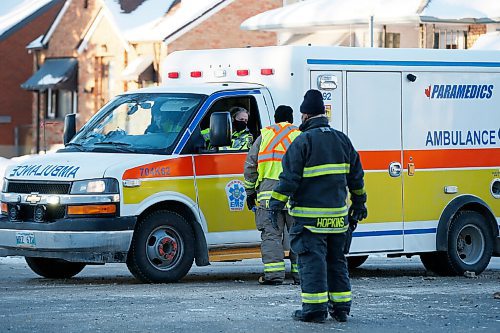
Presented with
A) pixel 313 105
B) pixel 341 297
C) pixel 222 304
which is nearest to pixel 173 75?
pixel 222 304

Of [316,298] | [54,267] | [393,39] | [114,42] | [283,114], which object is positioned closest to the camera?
[316,298]

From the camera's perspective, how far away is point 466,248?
49.0ft

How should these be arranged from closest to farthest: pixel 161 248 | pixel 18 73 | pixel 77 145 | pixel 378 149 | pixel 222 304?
pixel 222 304, pixel 161 248, pixel 77 145, pixel 378 149, pixel 18 73

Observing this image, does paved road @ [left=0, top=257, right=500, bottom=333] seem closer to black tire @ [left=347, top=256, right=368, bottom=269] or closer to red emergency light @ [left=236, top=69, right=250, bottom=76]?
black tire @ [left=347, top=256, right=368, bottom=269]

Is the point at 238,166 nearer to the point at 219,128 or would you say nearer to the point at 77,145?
the point at 219,128

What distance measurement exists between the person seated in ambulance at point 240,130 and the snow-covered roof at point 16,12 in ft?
119

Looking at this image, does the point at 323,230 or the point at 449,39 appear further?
the point at 449,39

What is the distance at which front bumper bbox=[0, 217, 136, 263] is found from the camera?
12.6 meters

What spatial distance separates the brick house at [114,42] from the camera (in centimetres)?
4150

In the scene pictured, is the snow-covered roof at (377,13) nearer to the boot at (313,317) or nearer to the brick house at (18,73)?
the brick house at (18,73)

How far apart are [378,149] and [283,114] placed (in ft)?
5.63

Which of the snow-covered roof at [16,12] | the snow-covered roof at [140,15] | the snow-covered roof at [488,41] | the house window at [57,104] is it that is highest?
the snow-covered roof at [16,12]

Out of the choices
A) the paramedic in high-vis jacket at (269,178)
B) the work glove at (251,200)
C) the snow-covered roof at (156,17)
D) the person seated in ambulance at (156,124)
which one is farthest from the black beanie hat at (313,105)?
the snow-covered roof at (156,17)

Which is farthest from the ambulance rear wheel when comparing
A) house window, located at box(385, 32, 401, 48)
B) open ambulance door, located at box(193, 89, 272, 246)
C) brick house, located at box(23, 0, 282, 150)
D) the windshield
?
brick house, located at box(23, 0, 282, 150)
